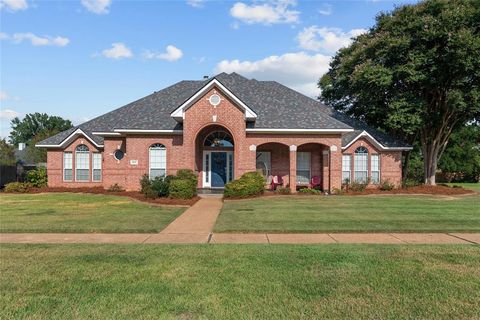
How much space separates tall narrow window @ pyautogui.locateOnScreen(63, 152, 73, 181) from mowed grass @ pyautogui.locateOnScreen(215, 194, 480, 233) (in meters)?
13.7

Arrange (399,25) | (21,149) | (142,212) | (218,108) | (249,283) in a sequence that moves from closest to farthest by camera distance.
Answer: (249,283)
(142,212)
(218,108)
(399,25)
(21,149)

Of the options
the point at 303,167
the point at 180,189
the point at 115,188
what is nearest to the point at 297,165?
the point at 303,167

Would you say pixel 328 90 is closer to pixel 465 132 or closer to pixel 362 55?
pixel 362 55

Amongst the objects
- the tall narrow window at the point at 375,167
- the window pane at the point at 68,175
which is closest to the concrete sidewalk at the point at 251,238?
the tall narrow window at the point at 375,167

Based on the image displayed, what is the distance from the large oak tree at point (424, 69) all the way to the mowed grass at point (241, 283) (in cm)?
1773

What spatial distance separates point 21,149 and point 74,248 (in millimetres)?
65651

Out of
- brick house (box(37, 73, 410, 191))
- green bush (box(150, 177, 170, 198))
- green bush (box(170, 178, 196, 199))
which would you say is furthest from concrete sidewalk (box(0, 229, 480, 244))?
brick house (box(37, 73, 410, 191))

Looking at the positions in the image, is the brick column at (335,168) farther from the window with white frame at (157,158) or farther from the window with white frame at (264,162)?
the window with white frame at (157,158)

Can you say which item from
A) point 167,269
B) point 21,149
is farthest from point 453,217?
point 21,149

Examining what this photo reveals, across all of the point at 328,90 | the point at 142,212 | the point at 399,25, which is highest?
the point at 399,25

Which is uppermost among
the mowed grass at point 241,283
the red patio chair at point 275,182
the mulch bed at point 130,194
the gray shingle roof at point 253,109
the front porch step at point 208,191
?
the gray shingle roof at point 253,109

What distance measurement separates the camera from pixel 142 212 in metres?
15.3

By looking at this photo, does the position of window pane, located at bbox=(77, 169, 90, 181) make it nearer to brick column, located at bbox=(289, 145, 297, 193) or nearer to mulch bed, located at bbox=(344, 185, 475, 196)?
brick column, located at bbox=(289, 145, 297, 193)

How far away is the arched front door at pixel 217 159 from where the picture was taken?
26281 mm
